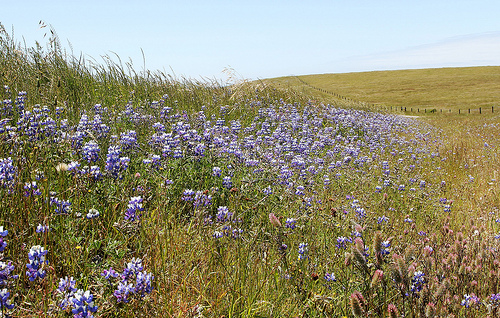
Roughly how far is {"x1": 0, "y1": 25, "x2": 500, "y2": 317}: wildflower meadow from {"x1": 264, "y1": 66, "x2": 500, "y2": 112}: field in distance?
41.7 metres

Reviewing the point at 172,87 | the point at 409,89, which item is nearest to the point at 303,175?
the point at 172,87

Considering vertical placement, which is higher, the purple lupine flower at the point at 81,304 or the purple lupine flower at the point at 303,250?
the purple lupine flower at the point at 81,304

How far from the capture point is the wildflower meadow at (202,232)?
6.81 feet

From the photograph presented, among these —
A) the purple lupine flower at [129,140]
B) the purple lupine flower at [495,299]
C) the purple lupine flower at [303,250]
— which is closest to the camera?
the purple lupine flower at [495,299]

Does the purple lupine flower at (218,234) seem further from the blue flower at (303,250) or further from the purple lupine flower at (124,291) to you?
the purple lupine flower at (124,291)

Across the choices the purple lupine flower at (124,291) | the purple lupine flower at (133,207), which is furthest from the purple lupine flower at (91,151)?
the purple lupine flower at (124,291)

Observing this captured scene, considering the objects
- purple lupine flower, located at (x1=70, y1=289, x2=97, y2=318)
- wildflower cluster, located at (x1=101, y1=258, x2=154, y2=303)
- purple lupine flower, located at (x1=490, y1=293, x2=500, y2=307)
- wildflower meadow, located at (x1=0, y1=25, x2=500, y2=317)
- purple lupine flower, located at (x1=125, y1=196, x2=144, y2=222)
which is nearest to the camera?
purple lupine flower, located at (x1=70, y1=289, x2=97, y2=318)

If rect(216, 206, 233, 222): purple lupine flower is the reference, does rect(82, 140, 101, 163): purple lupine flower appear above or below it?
above

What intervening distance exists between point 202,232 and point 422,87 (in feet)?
257

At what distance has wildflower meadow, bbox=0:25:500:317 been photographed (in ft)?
Result: 6.81

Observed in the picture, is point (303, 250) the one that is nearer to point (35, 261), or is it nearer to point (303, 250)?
point (303, 250)

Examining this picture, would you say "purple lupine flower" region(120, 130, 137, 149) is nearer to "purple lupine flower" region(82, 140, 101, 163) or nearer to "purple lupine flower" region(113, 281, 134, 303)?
"purple lupine flower" region(82, 140, 101, 163)

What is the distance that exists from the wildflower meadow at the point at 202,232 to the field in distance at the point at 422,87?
1641 inches

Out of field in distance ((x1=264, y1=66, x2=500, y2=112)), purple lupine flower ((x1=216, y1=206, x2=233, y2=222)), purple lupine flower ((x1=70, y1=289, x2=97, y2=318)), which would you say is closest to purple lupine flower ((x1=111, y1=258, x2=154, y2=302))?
purple lupine flower ((x1=70, y1=289, x2=97, y2=318))
